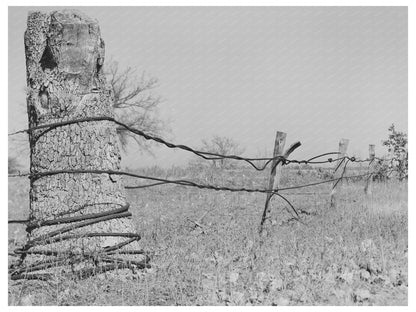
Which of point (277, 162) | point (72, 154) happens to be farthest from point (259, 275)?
point (277, 162)

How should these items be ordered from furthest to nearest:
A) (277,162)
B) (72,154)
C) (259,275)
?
(277,162) → (72,154) → (259,275)

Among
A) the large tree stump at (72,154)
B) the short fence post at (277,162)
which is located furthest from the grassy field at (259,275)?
the short fence post at (277,162)

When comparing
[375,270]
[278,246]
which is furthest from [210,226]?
[375,270]

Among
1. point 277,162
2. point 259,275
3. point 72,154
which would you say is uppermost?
point 72,154

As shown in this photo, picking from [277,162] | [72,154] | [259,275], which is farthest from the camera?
[277,162]

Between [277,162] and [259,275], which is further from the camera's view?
[277,162]

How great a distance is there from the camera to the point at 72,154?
428cm

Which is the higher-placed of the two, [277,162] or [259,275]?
[277,162]

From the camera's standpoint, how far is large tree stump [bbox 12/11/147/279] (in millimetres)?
4211

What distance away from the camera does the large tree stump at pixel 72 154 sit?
421 centimetres

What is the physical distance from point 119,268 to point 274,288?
1464mm

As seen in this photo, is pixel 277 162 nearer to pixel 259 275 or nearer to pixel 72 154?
pixel 259 275

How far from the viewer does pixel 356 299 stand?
11.6ft

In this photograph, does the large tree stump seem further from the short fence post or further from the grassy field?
the short fence post
